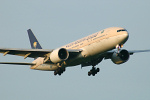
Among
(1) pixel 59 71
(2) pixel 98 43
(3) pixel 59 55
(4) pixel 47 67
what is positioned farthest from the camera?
(4) pixel 47 67

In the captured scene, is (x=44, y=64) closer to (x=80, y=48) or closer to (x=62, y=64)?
(x=62, y=64)

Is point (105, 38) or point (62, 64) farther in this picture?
point (62, 64)

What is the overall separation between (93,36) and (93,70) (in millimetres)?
8389

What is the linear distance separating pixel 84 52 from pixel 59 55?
3169 millimetres

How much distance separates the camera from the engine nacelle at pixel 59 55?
4822 centimetres

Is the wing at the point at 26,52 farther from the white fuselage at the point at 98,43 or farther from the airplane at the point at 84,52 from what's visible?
the white fuselage at the point at 98,43

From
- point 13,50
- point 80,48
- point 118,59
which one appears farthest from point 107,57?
point 13,50

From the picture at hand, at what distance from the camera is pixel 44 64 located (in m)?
54.5

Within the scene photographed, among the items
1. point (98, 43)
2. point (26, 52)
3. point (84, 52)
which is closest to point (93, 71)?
point (84, 52)

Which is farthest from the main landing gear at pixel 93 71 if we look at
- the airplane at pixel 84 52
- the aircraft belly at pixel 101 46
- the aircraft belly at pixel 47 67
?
the aircraft belly at pixel 101 46

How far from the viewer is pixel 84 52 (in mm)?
48625

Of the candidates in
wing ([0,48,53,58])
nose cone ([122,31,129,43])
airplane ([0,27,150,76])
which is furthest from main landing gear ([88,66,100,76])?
nose cone ([122,31,129,43])

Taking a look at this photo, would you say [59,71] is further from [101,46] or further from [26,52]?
[101,46]

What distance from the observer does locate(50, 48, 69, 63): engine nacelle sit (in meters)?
48.2
